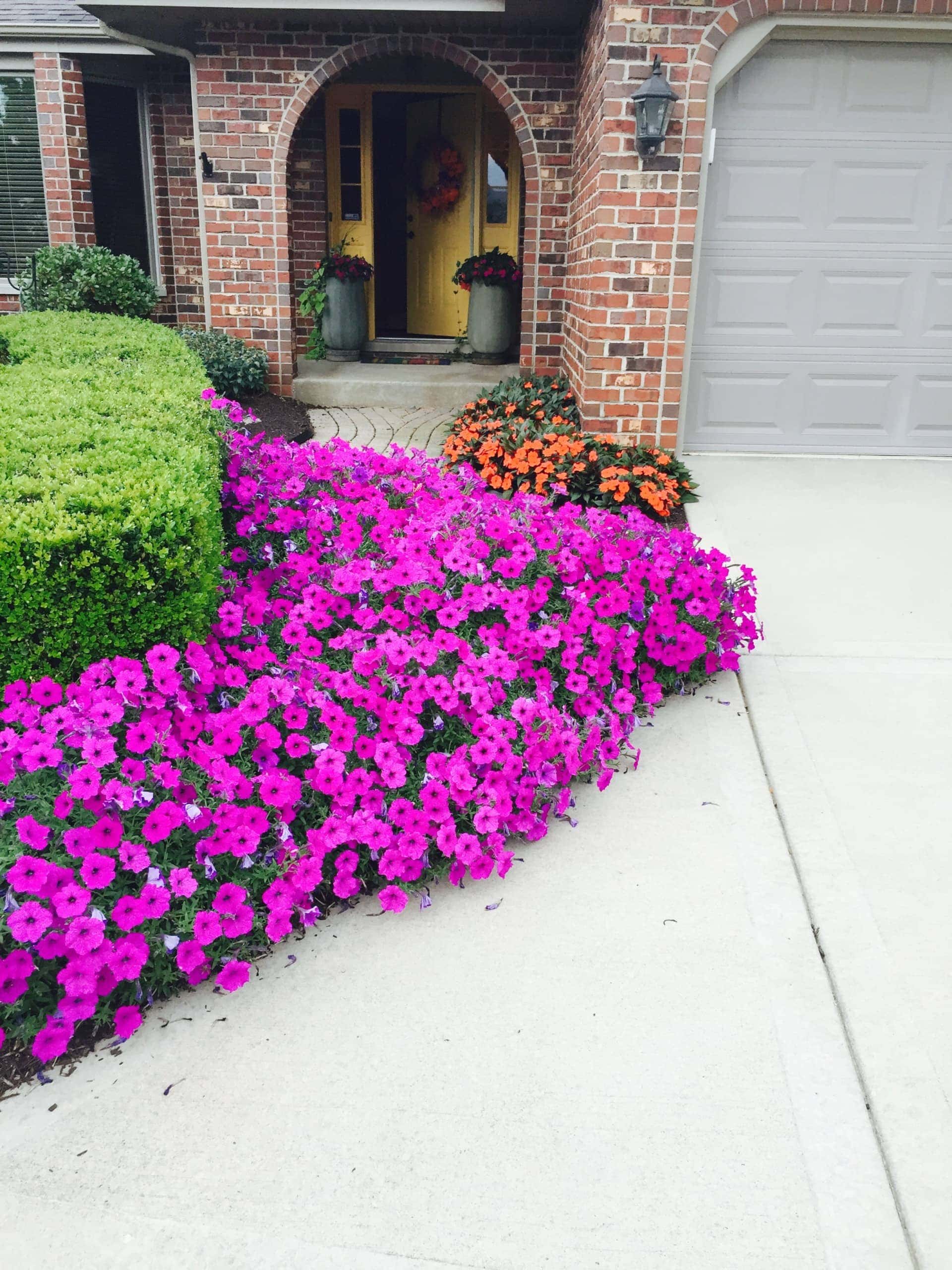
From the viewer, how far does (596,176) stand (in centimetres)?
588

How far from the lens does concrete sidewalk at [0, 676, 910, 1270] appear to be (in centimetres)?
174

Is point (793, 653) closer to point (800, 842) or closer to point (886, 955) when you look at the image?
point (800, 842)

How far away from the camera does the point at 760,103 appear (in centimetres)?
582

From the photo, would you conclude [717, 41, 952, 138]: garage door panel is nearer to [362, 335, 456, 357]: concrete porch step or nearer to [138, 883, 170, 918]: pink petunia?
[362, 335, 456, 357]: concrete porch step

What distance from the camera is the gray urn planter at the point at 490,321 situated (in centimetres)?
884

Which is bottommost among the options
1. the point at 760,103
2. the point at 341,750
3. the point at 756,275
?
the point at 341,750

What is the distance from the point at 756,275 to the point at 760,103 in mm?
936

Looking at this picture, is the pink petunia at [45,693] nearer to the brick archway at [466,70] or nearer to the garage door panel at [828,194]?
the garage door panel at [828,194]

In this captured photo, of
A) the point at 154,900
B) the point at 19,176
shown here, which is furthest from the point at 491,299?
the point at 154,900

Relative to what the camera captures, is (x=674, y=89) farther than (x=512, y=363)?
No

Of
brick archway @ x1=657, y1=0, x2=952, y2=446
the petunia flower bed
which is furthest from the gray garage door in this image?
→ the petunia flower bed

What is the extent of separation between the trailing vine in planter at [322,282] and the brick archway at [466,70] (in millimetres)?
791

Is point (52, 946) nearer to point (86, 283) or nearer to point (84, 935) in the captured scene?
point (84, 935)

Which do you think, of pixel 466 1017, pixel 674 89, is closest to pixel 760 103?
pixel 674 89
